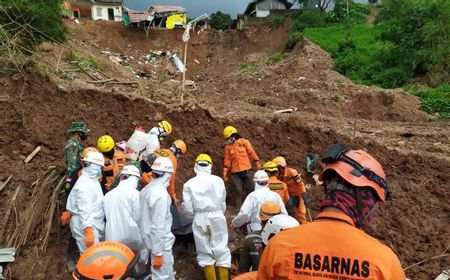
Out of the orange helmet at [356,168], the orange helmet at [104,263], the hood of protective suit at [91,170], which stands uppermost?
the orange helmet at [356,168]

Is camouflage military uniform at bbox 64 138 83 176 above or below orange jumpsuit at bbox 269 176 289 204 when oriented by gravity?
above

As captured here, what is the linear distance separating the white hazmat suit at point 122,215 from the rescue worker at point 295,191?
2799 millimetres

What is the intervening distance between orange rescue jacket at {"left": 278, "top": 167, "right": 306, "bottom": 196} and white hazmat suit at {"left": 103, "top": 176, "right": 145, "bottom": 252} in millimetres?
2855

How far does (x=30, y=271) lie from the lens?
6.19 meters

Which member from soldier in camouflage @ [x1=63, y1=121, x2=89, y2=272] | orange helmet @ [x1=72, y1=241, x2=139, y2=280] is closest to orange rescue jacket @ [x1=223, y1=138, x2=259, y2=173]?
soldier in camouflage @ [x1=63, y1=121, x2=89, y2=272]

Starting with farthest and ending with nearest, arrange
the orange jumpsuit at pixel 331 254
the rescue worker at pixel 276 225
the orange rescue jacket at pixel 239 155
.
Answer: the orange rescue jacket at pixel 239 155 → the rescue worker at pixel 276 225 → the orange jumpsuit at pixel 331 254

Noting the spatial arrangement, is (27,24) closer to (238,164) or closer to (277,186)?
(238,164)

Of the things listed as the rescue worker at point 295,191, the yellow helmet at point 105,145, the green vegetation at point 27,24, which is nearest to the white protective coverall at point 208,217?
the yellow helmet at point 105,145

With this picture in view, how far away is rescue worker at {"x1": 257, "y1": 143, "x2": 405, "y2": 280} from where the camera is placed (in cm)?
196

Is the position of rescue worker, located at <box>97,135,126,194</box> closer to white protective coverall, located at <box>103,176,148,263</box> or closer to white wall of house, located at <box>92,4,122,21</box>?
white protective coverall, located at <box>103,176,148,263</box>

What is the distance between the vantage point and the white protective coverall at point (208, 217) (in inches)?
227

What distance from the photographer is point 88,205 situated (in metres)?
5.36

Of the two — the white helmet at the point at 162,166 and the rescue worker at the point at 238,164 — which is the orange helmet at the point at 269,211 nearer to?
the white helmet at the point at 162,166

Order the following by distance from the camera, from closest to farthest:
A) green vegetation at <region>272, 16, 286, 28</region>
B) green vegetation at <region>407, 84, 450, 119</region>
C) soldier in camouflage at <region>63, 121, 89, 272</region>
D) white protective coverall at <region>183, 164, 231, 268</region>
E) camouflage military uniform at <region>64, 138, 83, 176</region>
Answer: white protective coverall at <region>183, 164, 231, 268</region>, soldier in camouflage at <region>63, 121, 89, 272</region>, camouflage military uniform at <region>64, 138, 83, 176</region>, green vegetation at <region>407, 84, 450, 119</region>, green vegetation at <region>272, 16, 286, 28</region>
